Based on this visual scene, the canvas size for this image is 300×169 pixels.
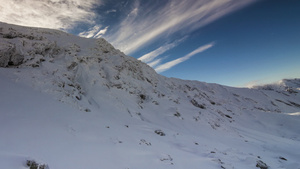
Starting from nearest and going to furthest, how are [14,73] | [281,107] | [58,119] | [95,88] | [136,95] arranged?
[58,119] → [14,73] → [95,88] → [136,95] → [281,107]

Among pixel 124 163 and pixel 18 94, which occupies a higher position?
pixel 18 94

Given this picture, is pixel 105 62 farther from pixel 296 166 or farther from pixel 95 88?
pixel 296 166

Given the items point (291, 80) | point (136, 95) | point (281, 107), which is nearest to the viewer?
point (136, 95)

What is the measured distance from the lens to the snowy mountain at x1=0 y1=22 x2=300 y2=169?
5.85 meters

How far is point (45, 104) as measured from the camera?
9953 millimetres

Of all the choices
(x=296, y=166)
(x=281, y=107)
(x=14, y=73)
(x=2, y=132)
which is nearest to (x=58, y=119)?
Result: (x=2, y=132)

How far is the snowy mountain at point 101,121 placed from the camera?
19.2 ft

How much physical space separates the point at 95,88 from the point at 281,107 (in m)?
60.1

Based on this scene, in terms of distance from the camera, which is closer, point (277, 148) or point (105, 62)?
point (277, 148)

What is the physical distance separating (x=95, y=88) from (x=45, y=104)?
7882 millimetres

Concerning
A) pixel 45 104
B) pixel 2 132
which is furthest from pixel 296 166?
pixel 45 104

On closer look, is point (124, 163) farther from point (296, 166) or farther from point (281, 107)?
point (281, 107)

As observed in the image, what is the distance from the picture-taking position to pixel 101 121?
1105 cm

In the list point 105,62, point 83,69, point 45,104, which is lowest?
point 45,104
